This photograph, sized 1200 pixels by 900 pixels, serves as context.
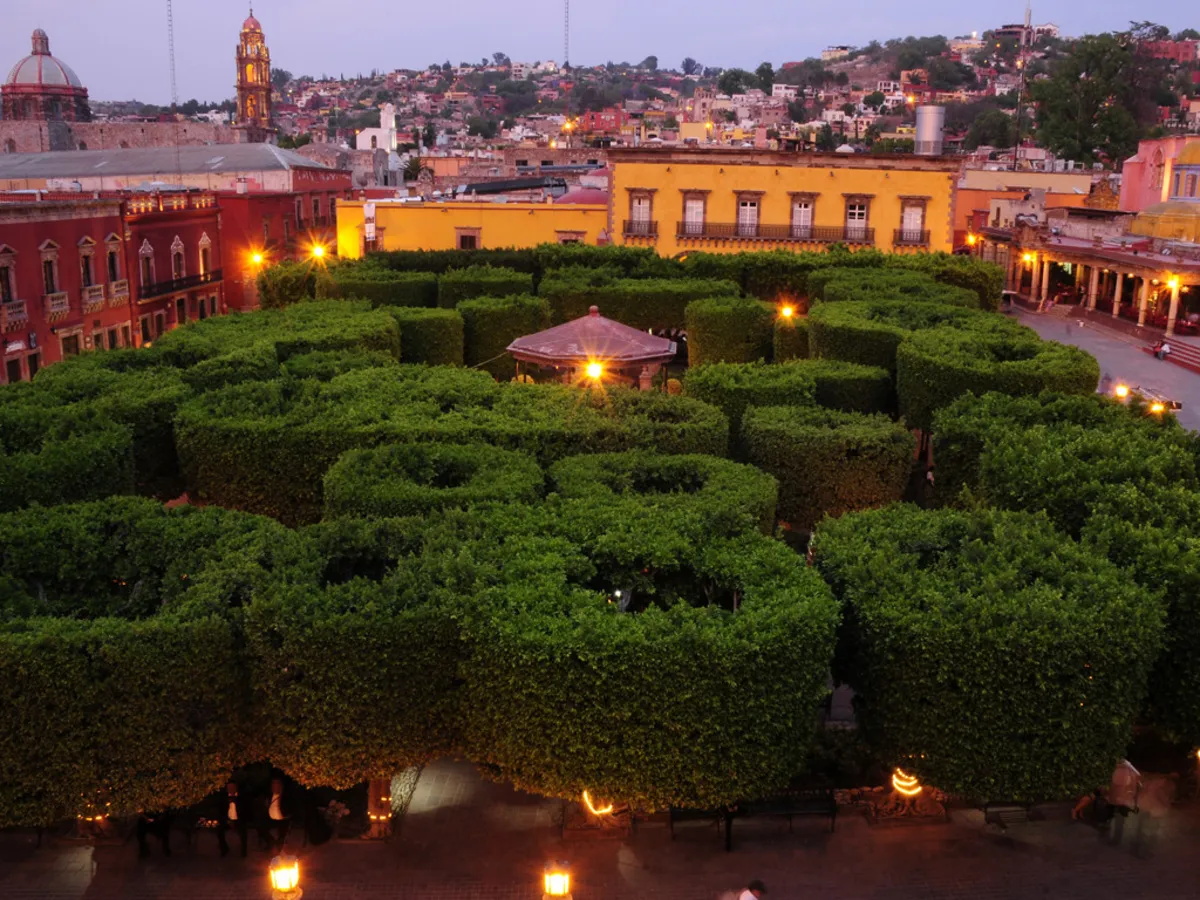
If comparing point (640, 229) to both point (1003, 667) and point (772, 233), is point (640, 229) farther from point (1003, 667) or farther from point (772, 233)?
point (1003, 667)

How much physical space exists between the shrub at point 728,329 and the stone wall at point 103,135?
64093 millimetres

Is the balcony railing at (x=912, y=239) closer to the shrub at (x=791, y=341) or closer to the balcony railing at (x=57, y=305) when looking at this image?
the shrub at (x=791, y=341)

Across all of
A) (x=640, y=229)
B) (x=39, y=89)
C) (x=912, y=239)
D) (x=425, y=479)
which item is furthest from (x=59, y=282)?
(x=39, y=89)

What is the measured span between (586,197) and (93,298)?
20129 millimetres

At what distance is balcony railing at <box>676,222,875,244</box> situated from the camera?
4088 centimetres

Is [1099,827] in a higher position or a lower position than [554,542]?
lower

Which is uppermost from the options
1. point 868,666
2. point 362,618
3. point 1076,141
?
point 1076,141

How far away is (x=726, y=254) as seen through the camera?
120ft

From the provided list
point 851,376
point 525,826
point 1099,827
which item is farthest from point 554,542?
point 851,376

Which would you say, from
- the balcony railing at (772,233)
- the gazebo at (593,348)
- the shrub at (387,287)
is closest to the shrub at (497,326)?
the shrub at (387,287)

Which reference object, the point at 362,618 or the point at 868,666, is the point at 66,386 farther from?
the point at 868,666

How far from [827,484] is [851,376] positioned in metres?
5.09

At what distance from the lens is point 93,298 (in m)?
36.1

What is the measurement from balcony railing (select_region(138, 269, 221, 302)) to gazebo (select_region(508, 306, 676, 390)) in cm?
2261
